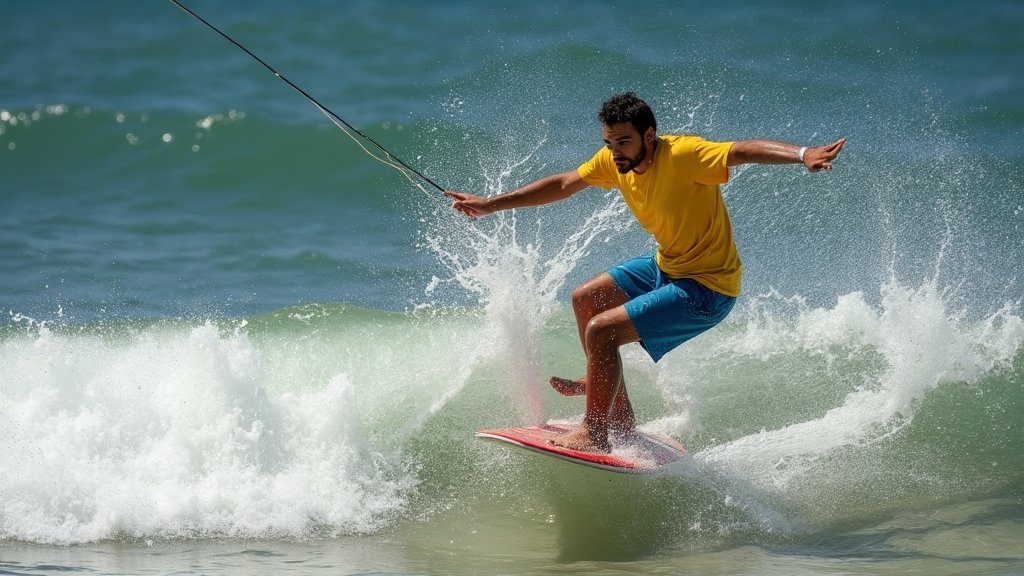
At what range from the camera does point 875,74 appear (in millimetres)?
12734

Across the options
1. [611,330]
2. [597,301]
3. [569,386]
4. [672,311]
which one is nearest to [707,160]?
[672,311]

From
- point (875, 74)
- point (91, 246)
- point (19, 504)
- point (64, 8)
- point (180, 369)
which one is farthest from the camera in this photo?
point (64, 8)

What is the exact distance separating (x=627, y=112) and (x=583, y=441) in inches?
60.0

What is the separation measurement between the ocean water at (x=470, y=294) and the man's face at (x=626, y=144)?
1334 millimetres

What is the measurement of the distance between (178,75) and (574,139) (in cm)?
597

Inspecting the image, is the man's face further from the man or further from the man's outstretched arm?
the man's outstretched arm

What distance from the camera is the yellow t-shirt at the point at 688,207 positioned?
486 cm

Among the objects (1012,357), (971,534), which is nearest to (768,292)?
(1012,357)

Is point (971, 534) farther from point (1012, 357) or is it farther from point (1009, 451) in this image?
point (1012, 357)

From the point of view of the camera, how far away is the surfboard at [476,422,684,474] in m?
5.18

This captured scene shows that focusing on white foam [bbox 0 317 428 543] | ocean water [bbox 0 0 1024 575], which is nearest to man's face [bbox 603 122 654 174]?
ocean water [bbox 0 0 1024 575]

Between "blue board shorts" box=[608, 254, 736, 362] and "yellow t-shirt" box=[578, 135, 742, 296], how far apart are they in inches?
1.9

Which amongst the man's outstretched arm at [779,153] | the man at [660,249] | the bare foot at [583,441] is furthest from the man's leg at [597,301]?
the man's outstretched arm at [779,153]

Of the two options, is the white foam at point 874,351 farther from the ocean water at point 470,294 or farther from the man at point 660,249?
the man at point 660,249
